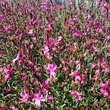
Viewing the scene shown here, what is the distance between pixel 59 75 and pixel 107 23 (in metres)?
1.23

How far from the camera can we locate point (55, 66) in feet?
5.86

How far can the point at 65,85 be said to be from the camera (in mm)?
2158

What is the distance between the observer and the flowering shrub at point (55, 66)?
1.76 m

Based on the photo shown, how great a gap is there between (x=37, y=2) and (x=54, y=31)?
1185 mm

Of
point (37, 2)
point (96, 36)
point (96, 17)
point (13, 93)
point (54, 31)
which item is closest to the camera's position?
point (13, 93)

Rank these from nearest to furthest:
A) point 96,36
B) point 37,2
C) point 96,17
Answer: point 96,36 < point 96,17 < point 37,2

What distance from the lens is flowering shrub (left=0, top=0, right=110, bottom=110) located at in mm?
1762

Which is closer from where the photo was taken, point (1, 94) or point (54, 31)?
point (1, 94)

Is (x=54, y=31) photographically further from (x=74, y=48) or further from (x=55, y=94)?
(x=55, y=94)

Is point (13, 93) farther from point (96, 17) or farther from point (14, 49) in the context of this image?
point (96, 17)

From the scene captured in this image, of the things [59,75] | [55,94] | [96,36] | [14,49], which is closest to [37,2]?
[14,49]

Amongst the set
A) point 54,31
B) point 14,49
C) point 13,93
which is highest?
point 54,31

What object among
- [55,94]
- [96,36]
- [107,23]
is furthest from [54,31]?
[55,94]

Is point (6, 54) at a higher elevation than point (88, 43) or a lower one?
lower
